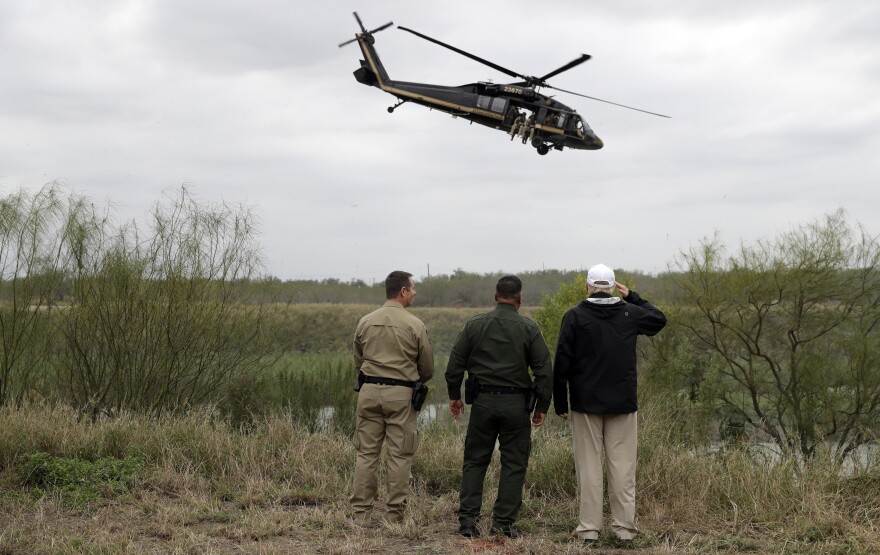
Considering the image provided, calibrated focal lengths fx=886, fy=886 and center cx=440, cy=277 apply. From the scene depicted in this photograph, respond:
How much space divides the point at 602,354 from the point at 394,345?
156 cm

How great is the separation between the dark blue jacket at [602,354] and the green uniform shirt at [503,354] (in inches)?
5.2

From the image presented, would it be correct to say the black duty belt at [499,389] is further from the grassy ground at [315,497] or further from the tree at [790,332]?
the tree at [790,332]

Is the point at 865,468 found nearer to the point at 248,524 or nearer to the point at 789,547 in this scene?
the point at 789,547

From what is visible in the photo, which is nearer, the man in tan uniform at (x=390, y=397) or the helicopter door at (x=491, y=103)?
the man in tan uniform at (x=390, y=397)

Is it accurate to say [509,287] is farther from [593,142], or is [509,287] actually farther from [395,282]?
[593,142]

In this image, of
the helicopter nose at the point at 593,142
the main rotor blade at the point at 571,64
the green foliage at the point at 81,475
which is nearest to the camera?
the green foliage at the point at 81,475

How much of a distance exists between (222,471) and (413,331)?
2.61 meters

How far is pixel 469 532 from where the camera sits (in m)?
6.43

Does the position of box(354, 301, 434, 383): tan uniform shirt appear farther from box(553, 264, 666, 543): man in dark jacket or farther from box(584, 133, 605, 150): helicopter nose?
box(584, 133, 605, 150): helicopter nose

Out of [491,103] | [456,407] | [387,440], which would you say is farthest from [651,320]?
[491,103]

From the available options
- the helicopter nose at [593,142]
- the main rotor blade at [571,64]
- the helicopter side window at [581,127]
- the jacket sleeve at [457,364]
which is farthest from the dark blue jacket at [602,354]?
the helicopter nose at [593,142]

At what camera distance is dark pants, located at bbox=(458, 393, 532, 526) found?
6340 millimetres

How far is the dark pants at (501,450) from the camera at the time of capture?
6340 mm

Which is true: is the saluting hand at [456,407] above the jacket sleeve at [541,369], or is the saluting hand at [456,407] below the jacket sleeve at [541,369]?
below
